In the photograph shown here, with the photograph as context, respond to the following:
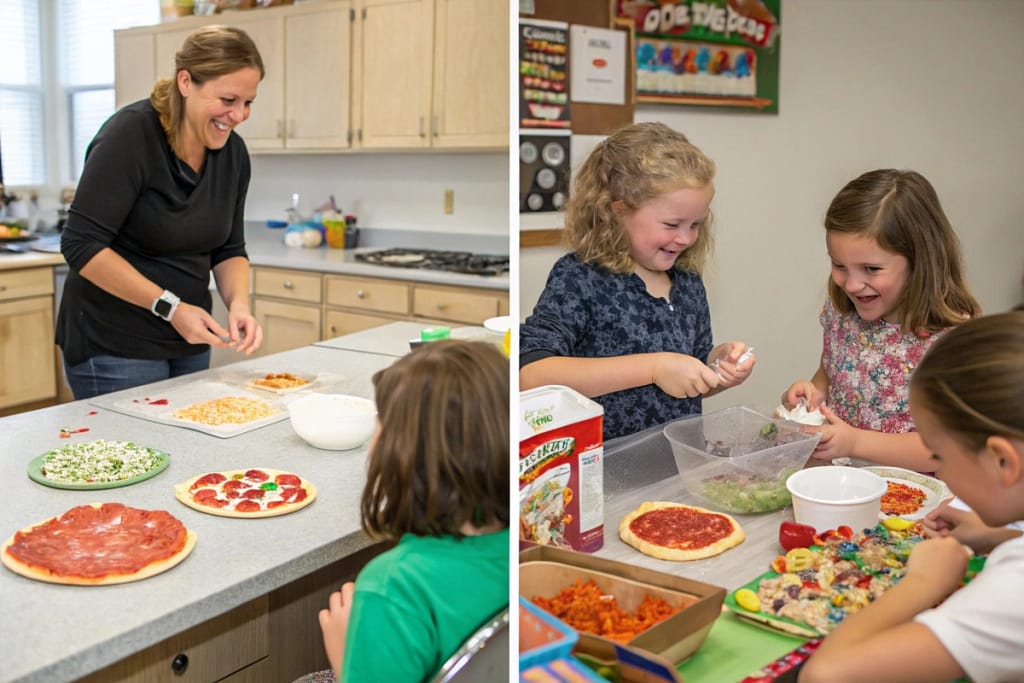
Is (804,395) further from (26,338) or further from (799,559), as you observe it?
(26,338)

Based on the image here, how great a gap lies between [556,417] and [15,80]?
0.42 meters

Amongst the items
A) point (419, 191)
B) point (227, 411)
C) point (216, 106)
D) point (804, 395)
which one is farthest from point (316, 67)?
point (419, 191)

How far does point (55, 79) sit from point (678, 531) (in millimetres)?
500

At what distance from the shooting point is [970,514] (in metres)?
0.45

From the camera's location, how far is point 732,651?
456mm

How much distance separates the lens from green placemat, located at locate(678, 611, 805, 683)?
0.45 meters

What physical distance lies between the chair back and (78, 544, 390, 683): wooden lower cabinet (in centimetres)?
11

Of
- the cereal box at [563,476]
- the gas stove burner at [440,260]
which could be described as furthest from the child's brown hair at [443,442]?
the gas stove burner at [440,260]

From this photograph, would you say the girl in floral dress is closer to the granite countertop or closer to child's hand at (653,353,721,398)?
child's hand at (653,353,721,398)

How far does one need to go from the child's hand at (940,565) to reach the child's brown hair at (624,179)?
0.75ft

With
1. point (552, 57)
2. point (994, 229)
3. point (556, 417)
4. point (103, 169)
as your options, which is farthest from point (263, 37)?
point (994, 229)

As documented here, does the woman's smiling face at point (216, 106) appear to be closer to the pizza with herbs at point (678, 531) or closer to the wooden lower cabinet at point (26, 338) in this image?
the wooden lower cabinet at point (26, 338)

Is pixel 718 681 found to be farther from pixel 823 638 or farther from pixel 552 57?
pixel 552 57

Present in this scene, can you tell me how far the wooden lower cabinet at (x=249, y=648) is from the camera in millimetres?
629
